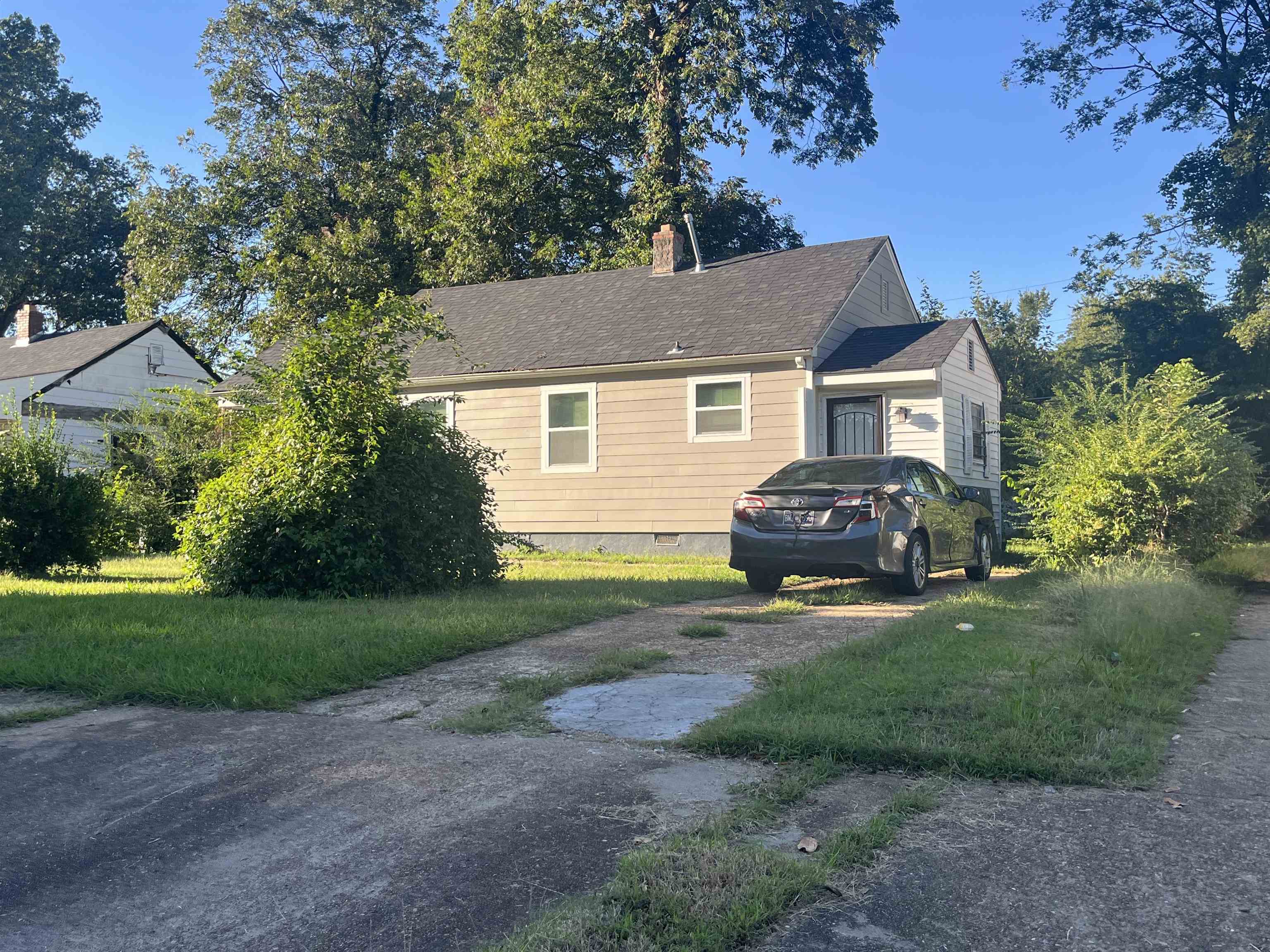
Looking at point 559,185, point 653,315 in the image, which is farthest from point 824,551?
point 559,185

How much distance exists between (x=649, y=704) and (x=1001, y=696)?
6.21 feet

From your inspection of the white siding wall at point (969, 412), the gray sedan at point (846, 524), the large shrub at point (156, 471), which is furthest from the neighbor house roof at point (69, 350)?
the gray sedan at point (846, 524)

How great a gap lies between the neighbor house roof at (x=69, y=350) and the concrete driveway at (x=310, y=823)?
26.7 meters

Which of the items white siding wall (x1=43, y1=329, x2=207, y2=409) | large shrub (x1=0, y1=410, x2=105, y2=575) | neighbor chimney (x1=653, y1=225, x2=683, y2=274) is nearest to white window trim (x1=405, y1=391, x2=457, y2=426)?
neighbor chimney (x1=653, y1=225, x2=683, y2=274)

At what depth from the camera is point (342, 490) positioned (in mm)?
10086

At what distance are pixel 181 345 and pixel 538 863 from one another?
32581 millimetres

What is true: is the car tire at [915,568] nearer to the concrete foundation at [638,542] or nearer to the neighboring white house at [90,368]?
the concrete foundation at [638,542]

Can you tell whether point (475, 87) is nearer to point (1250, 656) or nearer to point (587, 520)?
point (587, 520)

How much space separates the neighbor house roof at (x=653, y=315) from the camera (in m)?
17.3

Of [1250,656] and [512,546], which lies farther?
[512,546]

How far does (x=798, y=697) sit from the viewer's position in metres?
5.62

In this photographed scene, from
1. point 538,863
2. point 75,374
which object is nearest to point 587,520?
point 538,863

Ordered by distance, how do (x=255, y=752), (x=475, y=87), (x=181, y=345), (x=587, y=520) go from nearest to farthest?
(x=255, y=752)
(x=587, y=520)
(x=181, y=345)
(x=475, y=87)

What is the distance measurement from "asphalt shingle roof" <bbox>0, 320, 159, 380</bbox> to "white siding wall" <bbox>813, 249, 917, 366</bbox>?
853 inches
